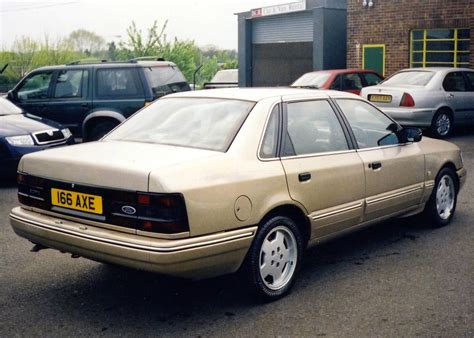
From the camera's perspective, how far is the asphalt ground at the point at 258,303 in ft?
13.6

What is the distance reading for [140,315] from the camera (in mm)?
4383

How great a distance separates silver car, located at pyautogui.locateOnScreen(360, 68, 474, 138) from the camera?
13.5 metres

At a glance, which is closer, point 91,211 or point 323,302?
point 91,211

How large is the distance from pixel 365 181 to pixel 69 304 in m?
2.51

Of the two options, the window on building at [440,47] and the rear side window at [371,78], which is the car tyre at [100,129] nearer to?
the rear side window at [371,78]

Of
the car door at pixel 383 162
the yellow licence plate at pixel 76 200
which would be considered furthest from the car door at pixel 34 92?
the yellow licence plate at pixel 76 200

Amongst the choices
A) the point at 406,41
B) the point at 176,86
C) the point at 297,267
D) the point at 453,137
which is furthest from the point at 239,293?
the point at 406,41

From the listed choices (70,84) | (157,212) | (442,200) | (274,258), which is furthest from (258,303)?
(70,84)

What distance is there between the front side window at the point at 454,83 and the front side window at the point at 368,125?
28.3 feet

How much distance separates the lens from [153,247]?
3961 millimetres

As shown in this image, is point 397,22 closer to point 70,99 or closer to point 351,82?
point 351,82

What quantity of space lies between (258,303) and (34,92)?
922 cm

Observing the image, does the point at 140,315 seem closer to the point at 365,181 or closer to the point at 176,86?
the point at 365,181

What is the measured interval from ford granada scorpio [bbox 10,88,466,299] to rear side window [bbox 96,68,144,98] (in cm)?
657
